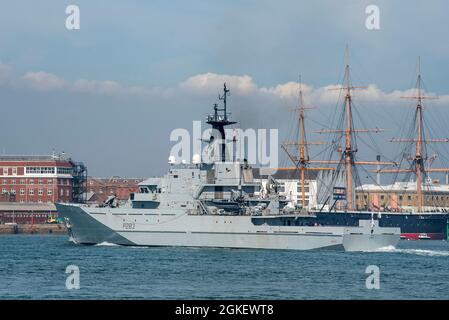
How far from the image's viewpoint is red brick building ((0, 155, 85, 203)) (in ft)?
350

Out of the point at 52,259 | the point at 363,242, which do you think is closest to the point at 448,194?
the point at 363,242

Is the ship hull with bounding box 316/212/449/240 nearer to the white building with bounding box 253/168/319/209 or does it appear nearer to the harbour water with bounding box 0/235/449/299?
the white building with bounding box 253/168/319/209

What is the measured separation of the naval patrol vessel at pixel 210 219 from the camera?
5422cm

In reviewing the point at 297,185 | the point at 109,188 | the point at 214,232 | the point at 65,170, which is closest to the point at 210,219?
the point at 214,232

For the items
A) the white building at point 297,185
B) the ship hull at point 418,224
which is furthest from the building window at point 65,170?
the ship hull at point 418,224

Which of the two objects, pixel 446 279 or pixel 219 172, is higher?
pixel 219 172

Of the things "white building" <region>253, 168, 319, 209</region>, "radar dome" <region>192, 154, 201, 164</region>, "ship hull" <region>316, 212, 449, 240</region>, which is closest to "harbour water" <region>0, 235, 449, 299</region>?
"radar dome" <region>192, 154, 201, 164</region>

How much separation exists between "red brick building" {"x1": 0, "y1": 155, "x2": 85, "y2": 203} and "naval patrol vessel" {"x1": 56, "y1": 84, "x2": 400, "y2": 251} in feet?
167

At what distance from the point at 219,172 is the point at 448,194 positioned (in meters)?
83.7

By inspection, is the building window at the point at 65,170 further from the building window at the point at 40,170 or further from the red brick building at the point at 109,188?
the red brick building at the point at 109,188

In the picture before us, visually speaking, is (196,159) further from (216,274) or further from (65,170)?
(65,170)

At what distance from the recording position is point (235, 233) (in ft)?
178

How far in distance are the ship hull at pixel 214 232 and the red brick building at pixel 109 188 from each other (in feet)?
189
